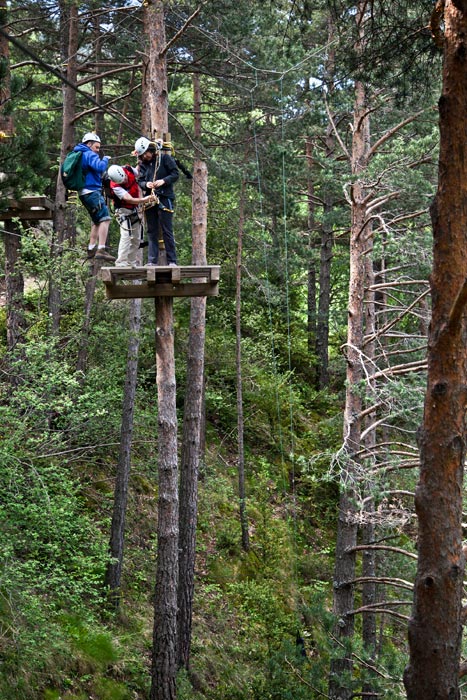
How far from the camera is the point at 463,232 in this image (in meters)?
4.95

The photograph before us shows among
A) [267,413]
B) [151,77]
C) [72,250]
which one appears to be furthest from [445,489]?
[267,413]

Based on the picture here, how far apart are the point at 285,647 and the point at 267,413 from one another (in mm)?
10138

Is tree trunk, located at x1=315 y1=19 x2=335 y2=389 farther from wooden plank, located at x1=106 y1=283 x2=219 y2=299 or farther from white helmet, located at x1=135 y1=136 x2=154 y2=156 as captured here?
white helmet, located at x1=135 y1=136 x2=154 y2=156

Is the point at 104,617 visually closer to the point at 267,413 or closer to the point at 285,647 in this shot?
the point at 285,647

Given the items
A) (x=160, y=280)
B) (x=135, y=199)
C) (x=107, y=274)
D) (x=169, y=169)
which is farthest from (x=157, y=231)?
(x=107, y=274)

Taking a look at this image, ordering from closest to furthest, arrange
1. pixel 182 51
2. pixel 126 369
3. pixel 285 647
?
1. pixel 285 647
2. pixel 126 369
3. pixel 182 51

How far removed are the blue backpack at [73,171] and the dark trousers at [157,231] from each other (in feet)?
3.08

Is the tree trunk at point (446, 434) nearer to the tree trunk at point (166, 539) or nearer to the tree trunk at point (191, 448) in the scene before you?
the tree trunk at point (166, 539)

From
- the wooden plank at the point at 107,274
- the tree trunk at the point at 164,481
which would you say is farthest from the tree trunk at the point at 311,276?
the wooden plank at the point at 107,274

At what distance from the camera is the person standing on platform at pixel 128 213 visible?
8094 mm

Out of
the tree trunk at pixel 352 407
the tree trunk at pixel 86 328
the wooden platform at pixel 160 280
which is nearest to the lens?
the wooden platform at pixel 160 280

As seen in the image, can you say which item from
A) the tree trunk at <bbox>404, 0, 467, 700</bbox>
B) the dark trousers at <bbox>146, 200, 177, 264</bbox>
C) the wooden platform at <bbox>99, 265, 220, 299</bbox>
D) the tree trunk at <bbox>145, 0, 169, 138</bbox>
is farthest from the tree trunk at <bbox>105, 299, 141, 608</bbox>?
the tree trunk at <bbox>404, 0, 467, 700</bbox>

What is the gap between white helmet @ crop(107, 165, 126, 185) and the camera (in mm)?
7887

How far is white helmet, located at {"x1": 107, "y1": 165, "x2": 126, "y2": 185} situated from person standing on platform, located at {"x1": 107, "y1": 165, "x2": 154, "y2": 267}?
20 millimetres
